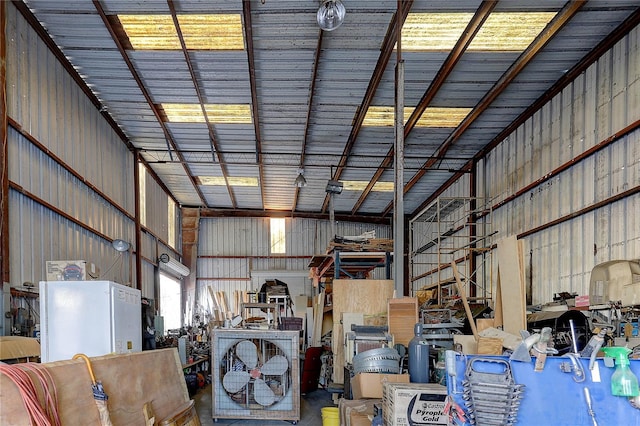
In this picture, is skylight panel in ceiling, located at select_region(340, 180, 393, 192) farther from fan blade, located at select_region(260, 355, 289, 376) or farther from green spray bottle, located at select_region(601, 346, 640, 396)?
green spray bottle, located at select_region(601, 346, 640, 396)

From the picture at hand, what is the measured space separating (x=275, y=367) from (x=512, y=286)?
3789 mm

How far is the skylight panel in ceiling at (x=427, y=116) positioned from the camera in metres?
11.7

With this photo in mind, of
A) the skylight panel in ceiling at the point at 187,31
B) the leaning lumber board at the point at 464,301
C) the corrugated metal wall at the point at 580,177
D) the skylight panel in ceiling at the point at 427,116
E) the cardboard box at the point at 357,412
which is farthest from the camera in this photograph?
the skylight panel in ceiling at the point at 427,116

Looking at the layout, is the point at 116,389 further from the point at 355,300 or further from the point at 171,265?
the point at 171,265

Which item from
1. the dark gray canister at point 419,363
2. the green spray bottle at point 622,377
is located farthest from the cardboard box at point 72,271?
the green spray bottle at point 622,377

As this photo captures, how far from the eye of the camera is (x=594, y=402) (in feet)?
10.0

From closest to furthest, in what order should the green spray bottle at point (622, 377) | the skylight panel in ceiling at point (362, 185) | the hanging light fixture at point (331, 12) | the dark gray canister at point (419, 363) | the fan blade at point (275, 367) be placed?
the green spray bottle at point (622, 377), the dark gray canister at point (419, 363), the hanging light fixture at point (331, 12), the fan blade at point (275, 367), the skylight panel in ceiling at point (362, 185)

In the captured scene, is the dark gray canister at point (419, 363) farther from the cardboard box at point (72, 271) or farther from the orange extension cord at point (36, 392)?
the cardboard box at point (72, 271)

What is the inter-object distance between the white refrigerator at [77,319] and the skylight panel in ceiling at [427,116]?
807 centimetres

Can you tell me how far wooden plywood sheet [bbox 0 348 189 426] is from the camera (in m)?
2.43

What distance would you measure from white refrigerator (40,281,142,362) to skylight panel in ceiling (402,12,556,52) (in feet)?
20.0

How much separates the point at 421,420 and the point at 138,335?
276cm

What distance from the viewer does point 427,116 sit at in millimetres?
12039

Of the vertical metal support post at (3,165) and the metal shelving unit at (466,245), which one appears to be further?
the metal shelving unit at (466,245)
